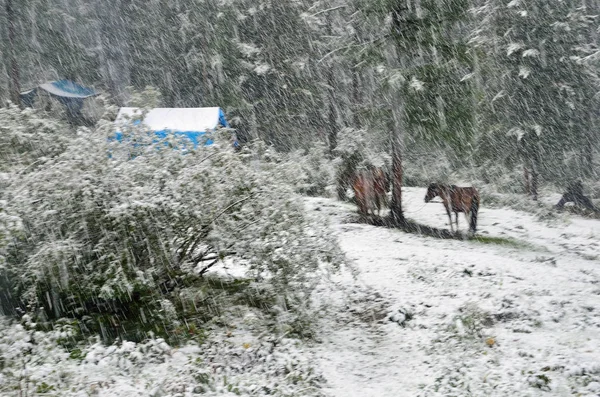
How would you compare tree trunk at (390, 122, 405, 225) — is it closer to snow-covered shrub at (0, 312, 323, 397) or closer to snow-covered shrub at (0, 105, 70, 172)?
snow-covered shrub at (0, 312, 323, 397)

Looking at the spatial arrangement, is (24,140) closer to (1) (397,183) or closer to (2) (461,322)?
A: (2) (461,322)

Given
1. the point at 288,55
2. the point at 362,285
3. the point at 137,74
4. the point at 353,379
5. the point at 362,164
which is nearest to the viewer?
the point at 353,379

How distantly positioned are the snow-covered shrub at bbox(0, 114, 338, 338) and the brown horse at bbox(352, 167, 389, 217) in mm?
6499

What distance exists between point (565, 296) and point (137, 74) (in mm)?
28763

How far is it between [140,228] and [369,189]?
8602 millimetres

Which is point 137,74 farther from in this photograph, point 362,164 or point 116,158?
point 116,158

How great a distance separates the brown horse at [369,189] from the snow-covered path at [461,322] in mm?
2025

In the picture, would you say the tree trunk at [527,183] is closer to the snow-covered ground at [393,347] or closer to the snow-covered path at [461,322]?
the snow-covered path at [461,322]

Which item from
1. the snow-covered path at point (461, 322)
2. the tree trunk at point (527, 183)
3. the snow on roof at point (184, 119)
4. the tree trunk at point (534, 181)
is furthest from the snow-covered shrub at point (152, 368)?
the tree trunk at point (527, 183)

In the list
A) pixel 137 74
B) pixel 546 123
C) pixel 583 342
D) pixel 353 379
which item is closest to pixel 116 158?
pixel 353 379

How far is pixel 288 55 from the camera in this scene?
27.3 m

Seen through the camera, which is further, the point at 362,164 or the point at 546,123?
the point at 546,123

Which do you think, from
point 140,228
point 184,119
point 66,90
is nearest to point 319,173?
point 184,119

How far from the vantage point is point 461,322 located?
7473 millimetres
